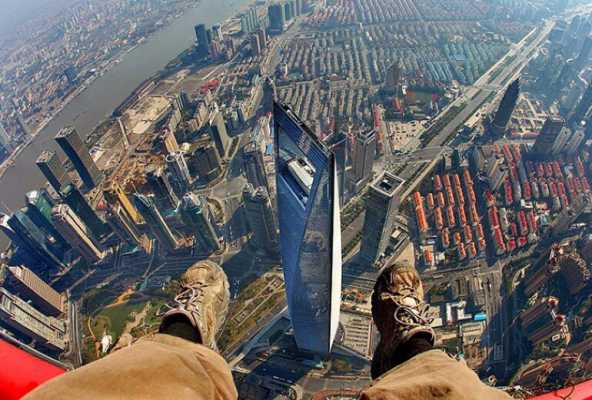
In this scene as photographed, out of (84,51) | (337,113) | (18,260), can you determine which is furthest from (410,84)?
(84,51)

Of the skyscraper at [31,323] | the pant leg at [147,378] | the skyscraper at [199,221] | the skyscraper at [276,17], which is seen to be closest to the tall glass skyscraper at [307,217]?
the pant leg at [147,378]

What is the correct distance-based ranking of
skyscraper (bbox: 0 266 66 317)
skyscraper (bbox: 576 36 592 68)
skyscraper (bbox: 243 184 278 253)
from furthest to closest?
skyscraper (bbox: 576 36 592 68)
skyscraper (bbox: 243 184 278 253)
skyscraper (bbox: 0 266 66 317)

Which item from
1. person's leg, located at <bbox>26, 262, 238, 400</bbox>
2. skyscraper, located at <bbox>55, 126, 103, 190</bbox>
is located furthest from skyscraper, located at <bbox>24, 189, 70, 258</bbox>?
person's leg, located at <bbox>26, 262, 238, 400</bbox>

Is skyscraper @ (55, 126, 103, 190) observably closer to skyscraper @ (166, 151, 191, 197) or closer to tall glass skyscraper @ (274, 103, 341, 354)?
skyscraper @ (166, 151, 191, 197)

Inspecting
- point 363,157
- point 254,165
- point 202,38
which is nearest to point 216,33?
point 202,38

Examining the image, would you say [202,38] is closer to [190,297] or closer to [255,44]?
[255,44]

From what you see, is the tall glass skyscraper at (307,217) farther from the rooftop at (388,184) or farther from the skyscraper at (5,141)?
the skyscraper at (5,141)
